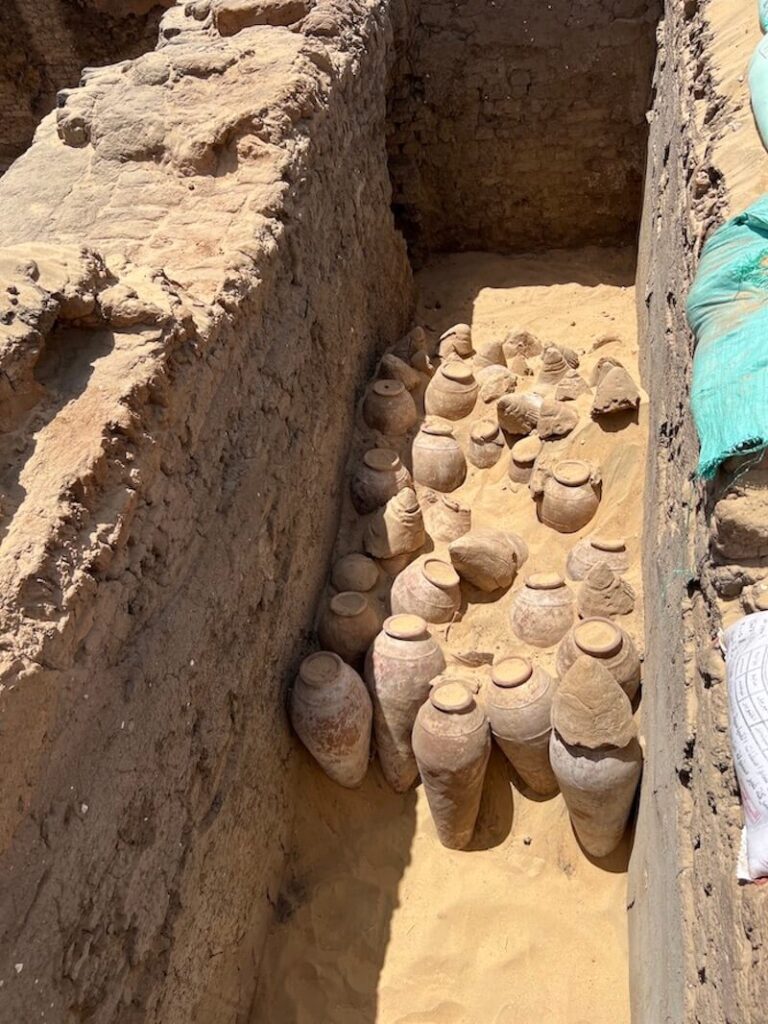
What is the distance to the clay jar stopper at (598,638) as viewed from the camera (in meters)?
3.05

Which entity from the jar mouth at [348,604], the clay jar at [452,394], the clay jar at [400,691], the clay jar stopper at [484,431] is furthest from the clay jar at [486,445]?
the clay jar at [400,691]

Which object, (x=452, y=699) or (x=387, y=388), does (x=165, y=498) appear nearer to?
(x=452, y=699)

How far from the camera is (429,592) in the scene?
3.68 m

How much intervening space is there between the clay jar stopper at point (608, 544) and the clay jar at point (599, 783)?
3.46 ft

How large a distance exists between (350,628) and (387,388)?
→ 5.45 ft

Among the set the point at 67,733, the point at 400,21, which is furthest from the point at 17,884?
the point at 400,21

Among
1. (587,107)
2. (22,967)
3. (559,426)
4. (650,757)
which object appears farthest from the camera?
(587,107)

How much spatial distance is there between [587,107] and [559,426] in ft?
9.62

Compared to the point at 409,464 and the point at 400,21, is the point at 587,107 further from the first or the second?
the point at 409,464

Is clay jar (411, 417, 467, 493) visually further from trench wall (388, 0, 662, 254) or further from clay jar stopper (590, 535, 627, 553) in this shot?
trench wall (388, 0, 662, 254)

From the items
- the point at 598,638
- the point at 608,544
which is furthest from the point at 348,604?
the point at 608,544

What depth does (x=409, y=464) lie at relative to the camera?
4516 millimetres

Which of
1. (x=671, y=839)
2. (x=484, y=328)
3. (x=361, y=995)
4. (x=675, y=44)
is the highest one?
(x=675, y=44)

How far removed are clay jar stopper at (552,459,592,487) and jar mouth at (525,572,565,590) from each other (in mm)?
553
